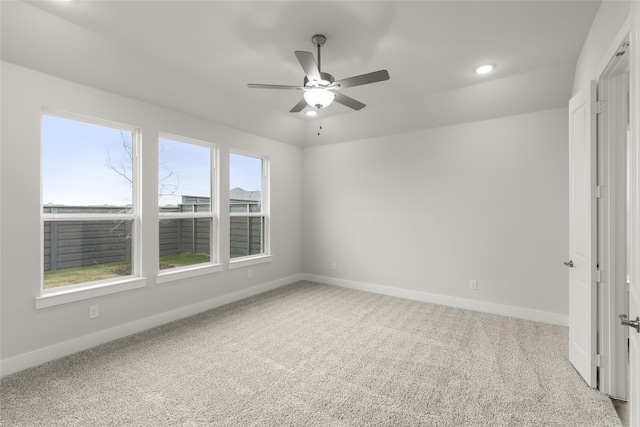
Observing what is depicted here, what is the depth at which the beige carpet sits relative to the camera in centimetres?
207

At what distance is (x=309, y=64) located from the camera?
2297 mm

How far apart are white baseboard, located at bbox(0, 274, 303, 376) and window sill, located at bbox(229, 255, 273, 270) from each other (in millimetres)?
394

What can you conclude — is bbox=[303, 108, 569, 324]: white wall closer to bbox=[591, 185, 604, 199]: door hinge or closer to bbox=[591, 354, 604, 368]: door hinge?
bbox=[591, 354, 604, 368]: door hinge

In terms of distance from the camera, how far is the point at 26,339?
2648 millimetres

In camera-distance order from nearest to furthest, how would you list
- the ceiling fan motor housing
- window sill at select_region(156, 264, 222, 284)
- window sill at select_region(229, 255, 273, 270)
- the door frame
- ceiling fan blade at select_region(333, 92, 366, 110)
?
the door frame, the ceiling fan motor housing, ceiling fan blade at select_region(333, 92, 366, 110), window sill at select_region(156, 264, 222, 284), window sill at select_region(229, 255, 273, 270)

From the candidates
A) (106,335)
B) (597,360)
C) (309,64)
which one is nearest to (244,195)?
(106,335)

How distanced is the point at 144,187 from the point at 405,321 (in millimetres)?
3484

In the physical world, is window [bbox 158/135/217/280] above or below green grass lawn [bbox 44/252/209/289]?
above

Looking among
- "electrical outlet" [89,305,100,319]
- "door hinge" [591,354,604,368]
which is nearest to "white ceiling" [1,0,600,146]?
"electrical outlet" [89,305,100,319]

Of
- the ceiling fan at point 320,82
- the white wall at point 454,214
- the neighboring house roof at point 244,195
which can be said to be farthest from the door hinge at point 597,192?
the neighboring house roof at point 244,195

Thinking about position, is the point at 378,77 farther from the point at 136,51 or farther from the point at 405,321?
the point at 405,321

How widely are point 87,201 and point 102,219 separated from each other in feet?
0.75

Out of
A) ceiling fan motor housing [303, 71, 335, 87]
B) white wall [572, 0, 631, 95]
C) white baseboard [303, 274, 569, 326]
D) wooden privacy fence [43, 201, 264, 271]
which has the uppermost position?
white wall [572, 0, 631, 95]

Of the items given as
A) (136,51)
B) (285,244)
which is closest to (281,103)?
(136,51)
